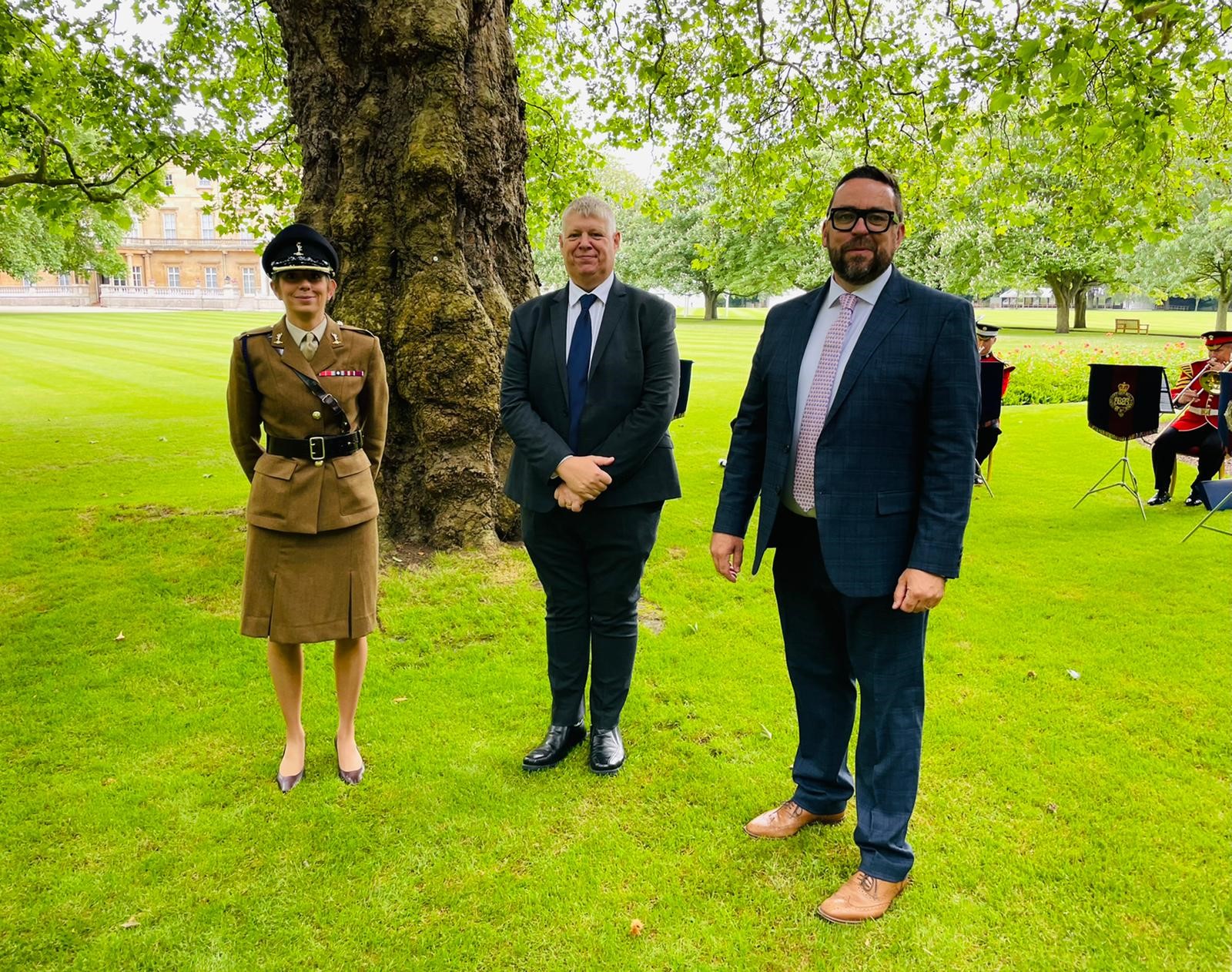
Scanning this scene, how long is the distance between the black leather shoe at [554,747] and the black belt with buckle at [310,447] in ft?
5.50

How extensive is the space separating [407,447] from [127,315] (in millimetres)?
58456

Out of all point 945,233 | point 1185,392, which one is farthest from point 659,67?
point 945,233

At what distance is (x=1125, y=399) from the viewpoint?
827cm

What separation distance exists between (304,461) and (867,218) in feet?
8.03

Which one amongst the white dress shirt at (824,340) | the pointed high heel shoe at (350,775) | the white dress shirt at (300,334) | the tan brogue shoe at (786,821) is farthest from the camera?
the pointed high heel shoe at (350,775)

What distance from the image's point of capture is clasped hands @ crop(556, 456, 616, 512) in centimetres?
329

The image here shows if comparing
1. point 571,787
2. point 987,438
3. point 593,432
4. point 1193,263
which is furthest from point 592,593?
point 1193,263

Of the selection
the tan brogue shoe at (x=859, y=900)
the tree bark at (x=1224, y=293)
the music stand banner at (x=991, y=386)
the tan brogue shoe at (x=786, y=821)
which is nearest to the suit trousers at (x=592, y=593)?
the tan brogue shoe at (x=786, y=821)

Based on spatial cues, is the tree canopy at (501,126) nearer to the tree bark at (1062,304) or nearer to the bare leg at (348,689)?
the bare leg at (348,689)

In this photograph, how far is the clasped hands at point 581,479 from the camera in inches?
129

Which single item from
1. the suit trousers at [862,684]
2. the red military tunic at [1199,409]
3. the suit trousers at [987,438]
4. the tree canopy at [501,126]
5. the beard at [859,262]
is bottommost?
the suit trousers at [862,684]

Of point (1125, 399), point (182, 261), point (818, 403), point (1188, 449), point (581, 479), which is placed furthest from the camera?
point (182, 261)

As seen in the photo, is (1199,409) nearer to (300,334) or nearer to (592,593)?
(592,593)

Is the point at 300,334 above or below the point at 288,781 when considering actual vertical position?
above
